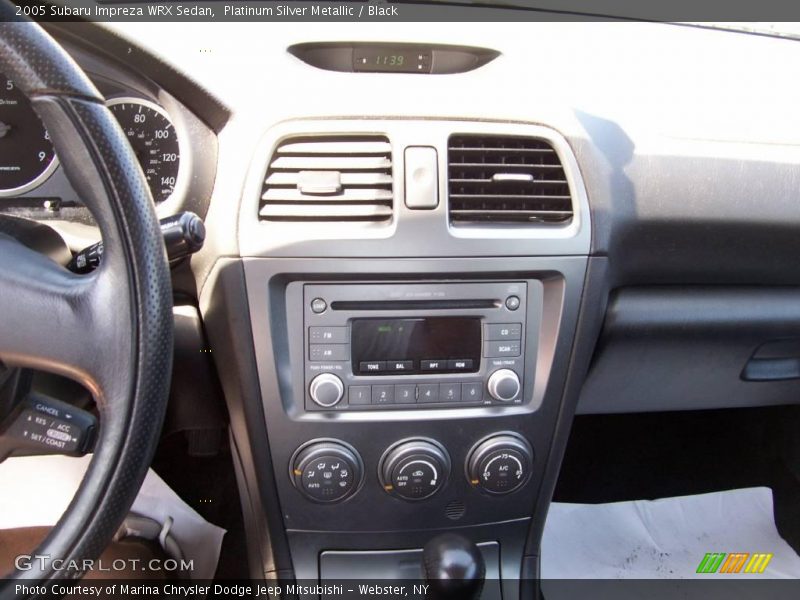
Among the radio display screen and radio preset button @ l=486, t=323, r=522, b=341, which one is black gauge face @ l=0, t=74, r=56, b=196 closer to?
the radio display screen

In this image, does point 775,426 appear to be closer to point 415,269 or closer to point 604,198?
point 604,198

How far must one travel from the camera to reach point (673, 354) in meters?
1.37

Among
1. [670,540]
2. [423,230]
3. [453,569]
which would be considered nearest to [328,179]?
[423,230]

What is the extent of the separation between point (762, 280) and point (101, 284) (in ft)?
3.79

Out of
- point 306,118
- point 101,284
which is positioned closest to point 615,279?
point 306,118

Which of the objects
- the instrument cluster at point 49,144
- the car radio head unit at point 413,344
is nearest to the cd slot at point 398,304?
the car radio head unit at point 413,344

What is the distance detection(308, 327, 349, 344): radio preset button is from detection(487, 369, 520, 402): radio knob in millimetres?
255

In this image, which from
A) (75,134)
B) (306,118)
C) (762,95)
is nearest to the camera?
(75,134)

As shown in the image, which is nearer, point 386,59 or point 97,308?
point 97,308

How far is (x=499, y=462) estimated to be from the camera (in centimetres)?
119

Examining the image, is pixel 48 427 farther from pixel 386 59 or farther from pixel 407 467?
pixel 386 59

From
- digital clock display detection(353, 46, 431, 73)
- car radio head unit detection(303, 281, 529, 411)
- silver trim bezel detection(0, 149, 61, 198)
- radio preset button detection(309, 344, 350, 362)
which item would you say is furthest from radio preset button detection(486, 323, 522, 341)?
silver trim bezel detection(0, 149, 61, 198)

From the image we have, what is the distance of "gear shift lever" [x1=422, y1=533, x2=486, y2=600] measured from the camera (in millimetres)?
1043

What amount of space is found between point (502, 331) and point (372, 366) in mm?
219
